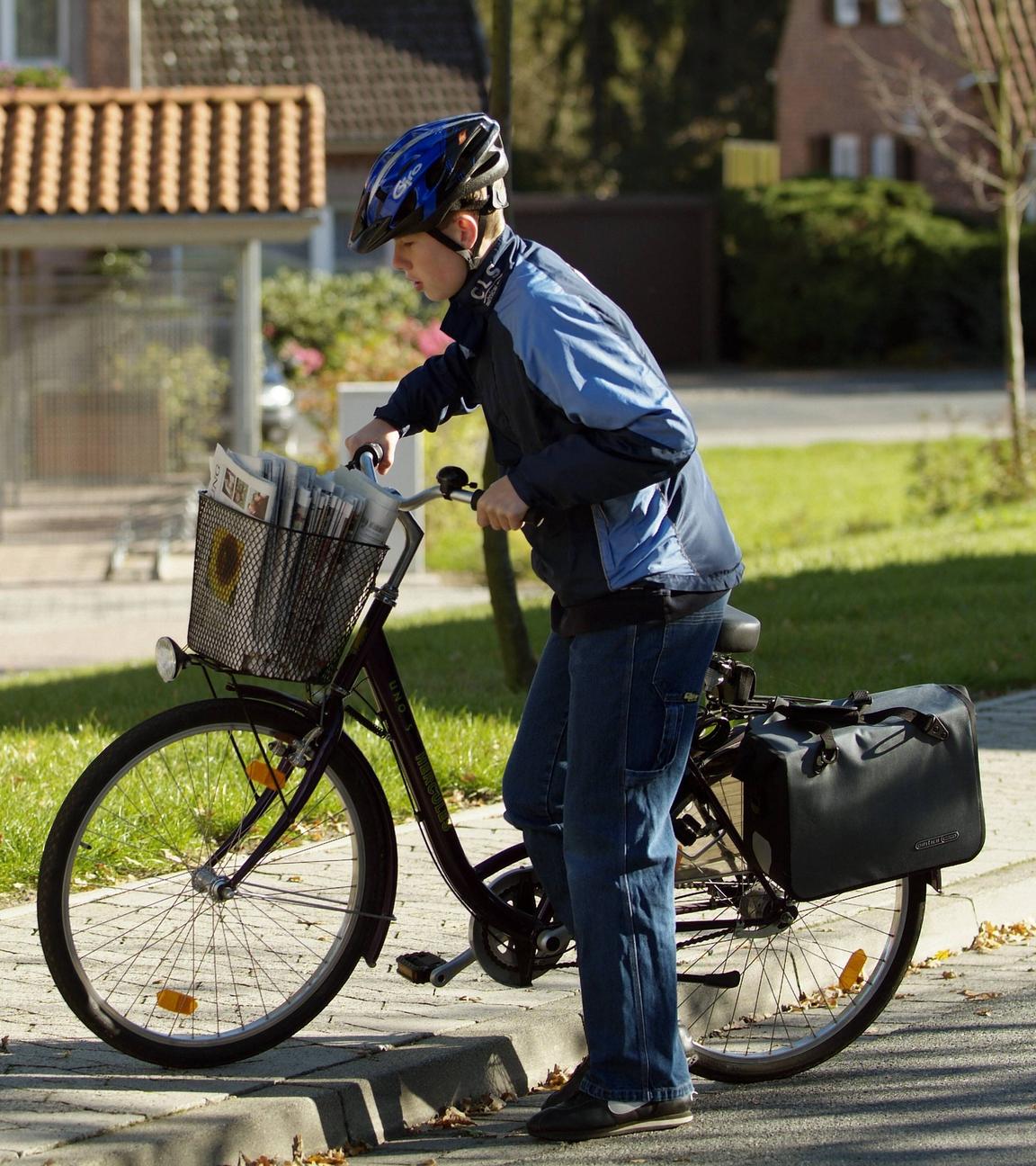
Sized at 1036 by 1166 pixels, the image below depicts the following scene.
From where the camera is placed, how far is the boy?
11.8 ft

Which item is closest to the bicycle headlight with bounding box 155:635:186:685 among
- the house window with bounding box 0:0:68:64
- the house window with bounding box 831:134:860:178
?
the house window with bounding box 0:0:68:64

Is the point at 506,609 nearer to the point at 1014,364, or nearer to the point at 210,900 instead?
the point at 210,900

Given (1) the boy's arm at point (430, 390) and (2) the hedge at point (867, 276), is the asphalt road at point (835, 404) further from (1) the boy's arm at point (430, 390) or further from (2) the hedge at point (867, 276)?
(1) the boy's arm at point (430, 390)

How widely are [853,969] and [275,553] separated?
1.62 metres

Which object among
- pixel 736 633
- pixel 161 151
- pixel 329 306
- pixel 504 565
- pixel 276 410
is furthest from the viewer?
pixel 329 306

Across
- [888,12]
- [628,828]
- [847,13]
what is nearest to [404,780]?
[628,828]

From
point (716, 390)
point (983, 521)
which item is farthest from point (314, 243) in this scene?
point (983, 521)

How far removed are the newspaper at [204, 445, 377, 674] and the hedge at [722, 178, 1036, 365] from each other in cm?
3216

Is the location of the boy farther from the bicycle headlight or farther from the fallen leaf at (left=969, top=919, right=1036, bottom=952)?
the fallen leaf at (left=969, top=919, right=1036, bottom=952)

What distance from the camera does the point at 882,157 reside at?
4069cm

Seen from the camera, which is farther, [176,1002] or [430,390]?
[430,390]

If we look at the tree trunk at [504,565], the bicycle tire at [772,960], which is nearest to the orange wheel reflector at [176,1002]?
the bicycle tire at [772,960]

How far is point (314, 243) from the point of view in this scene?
1061 inches

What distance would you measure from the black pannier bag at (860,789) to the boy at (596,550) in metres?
0.27
